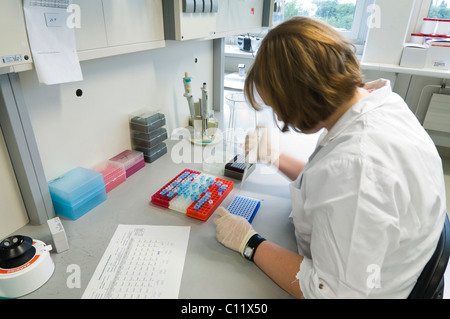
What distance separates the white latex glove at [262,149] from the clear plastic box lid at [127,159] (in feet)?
1.49

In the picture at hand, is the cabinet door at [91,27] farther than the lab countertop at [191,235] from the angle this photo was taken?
Yes

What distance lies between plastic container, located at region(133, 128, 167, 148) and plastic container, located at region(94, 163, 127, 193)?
0.59 ft

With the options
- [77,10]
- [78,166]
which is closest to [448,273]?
[78,166]

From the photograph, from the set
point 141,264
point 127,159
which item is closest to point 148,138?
point 127,159

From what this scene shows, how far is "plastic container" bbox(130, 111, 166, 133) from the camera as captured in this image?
1202 mm

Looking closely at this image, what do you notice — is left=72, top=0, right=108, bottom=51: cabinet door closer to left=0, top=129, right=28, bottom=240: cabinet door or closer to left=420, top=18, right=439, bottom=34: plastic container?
left=0, top=129, right=28, bottom=240: cabinet door

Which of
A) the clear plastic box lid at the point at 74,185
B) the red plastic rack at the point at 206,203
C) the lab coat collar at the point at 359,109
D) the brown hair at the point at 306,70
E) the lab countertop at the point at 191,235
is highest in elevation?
the brown hair at the point at 306,70

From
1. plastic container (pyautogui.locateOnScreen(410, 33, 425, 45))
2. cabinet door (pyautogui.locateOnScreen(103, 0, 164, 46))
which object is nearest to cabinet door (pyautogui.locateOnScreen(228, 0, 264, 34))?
cabinet door (pyautogui.locateOnScreen(103, 0, 164, 46))

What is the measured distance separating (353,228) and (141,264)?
1.72 ft

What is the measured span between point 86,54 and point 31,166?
0.36m

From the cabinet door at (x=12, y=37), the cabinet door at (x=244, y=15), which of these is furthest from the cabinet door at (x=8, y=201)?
the cabinet door at (x=244, y=15)

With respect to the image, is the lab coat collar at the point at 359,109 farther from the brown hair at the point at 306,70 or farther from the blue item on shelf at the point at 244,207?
the blue item on shelf at the point at 244,207

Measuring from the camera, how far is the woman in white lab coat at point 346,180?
1.88ft
